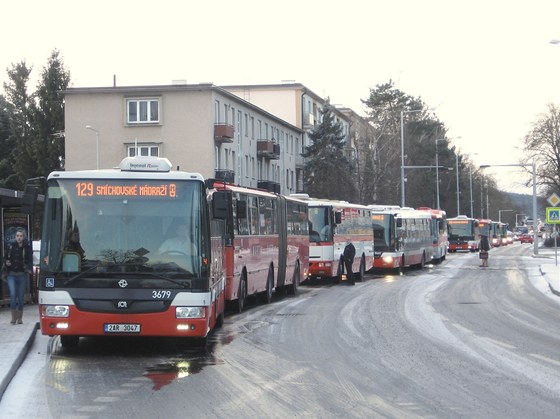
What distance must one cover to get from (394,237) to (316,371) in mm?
31035

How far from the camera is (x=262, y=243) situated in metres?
23.2

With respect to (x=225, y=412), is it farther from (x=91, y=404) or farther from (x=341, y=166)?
(x=341, y=166)

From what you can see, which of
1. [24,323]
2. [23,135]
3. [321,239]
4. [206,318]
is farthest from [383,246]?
[23,135]

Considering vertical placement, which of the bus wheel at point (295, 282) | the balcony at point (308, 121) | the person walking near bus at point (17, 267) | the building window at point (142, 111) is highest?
the balcony at point (308, 121)

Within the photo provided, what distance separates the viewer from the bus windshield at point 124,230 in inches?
535

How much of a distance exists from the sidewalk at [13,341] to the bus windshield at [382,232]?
23.5 m

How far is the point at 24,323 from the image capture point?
58.2 feet

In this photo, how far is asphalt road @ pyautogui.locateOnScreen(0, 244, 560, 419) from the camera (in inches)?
374

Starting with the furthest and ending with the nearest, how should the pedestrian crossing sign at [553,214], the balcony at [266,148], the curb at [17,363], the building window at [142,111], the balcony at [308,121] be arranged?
the balcony at [308,121], the balcony at [266,148], the building window at [142,111], the pedestrian crossing sign at [553,214], the curb at [17,363]

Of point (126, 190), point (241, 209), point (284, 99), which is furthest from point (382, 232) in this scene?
point (284, 99)

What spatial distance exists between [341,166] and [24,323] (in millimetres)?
64267

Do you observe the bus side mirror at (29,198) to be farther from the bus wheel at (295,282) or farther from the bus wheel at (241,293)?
the bus wheel at (295,282)

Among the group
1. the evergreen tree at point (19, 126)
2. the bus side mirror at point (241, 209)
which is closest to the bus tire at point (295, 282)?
the bus side mirror at point (241, 209)

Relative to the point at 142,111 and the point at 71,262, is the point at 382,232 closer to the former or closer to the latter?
the point at 142,111
